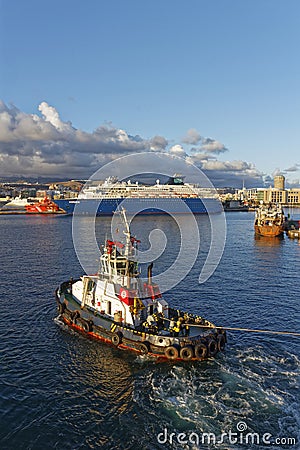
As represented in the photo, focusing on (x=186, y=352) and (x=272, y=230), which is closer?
(x=186, y=352)

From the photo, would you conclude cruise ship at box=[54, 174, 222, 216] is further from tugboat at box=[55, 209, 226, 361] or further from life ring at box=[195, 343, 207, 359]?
life ring at box=[195, 343, 207, 359]

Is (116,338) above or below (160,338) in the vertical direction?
below

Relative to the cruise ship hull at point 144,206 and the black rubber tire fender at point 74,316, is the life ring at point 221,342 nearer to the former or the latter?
the black rubber tire fender at point 74,316

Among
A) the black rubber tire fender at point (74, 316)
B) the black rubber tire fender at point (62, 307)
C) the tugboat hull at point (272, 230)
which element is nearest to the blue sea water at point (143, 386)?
the black rubber tire fender at point (74, 316)

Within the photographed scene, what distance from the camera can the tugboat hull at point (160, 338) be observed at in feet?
73.9

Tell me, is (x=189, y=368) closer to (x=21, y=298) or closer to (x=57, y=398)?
(x=57, y=398)

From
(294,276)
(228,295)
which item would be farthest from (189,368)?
(294,276)

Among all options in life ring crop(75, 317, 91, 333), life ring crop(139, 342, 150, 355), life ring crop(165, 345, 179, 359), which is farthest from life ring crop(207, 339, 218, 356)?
life ring crop(75, 317, 91, 333)

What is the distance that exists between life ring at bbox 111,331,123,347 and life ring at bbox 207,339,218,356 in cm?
593

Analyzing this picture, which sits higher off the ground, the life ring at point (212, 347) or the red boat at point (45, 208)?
the red boat at point (45, 208)

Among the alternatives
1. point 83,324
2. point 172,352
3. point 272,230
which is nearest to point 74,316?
point 83,324

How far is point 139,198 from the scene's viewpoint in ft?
528

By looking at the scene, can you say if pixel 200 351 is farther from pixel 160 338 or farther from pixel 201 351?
pixel 160 338

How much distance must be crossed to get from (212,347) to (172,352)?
8.90 feet
